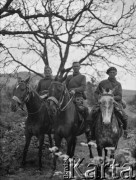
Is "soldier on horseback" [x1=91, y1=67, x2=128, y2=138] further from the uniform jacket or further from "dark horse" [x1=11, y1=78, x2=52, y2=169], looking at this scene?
"dark horse" [x1=11, y1=78, x2=52, y2=169]

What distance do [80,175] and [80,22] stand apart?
1758 centimetres

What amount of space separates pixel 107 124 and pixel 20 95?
2870mm

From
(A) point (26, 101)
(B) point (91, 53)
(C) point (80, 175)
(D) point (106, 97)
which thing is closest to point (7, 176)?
(A) point (26, 101)

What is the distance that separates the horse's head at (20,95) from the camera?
8.69 m

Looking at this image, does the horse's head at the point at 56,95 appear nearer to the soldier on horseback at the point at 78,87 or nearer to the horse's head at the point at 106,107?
the soldier on horseback at the point at 78,87

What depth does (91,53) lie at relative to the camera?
2027 cm

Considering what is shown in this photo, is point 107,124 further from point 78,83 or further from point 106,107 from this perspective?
point 78,83

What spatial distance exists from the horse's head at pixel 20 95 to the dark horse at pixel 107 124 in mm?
2443

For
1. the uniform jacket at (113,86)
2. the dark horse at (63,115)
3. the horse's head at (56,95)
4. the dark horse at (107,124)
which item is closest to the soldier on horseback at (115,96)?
the uniform jacket at (113,86)

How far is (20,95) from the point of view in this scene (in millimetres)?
8883

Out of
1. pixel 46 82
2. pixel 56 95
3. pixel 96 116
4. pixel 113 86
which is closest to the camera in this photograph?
pixel 56 95

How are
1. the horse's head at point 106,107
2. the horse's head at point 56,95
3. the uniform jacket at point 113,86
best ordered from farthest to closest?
the uniform jacket at point 113,86 < the horse's head at point 56,95 < the horse's head at point 106,107

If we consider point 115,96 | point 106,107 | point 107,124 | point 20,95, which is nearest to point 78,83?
point 115,96

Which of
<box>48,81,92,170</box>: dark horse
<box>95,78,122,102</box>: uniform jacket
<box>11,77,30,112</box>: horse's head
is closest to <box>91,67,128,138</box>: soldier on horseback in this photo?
<box>95,78,122,102</box>: uniform jacket
